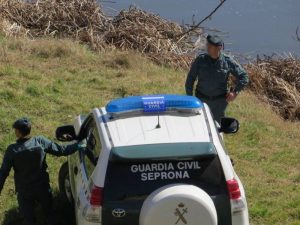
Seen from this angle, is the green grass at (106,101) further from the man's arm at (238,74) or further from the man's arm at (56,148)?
the man's arm at (238,74)

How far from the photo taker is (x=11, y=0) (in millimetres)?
18766

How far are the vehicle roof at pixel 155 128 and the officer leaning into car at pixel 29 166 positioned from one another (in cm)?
96

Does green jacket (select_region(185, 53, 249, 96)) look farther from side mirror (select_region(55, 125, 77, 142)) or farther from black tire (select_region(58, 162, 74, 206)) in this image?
side mirror (select_region(55, 125, 77, 142))

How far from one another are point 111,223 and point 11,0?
14370 millimetres

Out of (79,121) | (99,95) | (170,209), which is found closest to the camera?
(170,209)

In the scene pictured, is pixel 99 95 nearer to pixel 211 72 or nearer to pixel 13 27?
pixel 211 72

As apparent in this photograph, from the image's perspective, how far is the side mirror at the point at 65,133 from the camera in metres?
→ 7.06

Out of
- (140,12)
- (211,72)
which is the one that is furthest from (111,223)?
(140,12)

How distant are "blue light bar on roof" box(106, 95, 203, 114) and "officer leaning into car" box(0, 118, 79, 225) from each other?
1030 mm

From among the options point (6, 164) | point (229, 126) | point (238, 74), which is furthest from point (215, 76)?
point (6, 164)

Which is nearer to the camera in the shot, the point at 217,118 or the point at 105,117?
the point at 105,117

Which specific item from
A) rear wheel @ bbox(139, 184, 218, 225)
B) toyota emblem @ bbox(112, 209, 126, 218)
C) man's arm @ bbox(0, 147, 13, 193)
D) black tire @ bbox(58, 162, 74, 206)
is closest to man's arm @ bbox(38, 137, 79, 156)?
man's arm @ bbox(0, 147, 13, 193)

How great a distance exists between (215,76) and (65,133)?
7.64 ft

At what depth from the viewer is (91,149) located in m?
6.34
